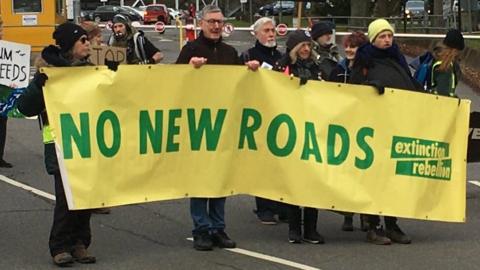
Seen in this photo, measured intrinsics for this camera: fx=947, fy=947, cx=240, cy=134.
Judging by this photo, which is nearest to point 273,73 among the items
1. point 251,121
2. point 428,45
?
point 251,121

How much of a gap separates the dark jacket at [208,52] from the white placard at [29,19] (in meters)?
20.6

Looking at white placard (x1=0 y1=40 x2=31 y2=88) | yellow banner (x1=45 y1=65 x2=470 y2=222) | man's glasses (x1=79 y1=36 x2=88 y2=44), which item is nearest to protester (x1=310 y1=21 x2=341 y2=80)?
yellow banner (x1=45 y1=65 x2=470 y2=222)

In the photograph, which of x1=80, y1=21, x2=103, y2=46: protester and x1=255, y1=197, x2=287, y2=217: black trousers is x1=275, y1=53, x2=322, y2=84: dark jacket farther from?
x1=80, y1=21, x2=103, y2=46: protester

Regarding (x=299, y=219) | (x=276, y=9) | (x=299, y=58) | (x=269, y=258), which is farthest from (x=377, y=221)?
(x=276, y=9)

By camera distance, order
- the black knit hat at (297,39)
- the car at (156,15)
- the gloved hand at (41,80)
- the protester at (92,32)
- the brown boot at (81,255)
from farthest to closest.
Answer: the car at (156,15) → the protester at (92,32) → the black knit hat at (297,39) → the brown boot at (81,255) → the gloved hand at (41,80)

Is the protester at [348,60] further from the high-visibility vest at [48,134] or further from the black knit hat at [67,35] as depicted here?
the high-visibility vest at [48,134]

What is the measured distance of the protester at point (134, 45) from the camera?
33.1ft

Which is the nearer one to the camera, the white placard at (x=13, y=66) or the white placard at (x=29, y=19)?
the white placard at (x=13, y=66)

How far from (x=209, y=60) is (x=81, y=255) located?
177 cm

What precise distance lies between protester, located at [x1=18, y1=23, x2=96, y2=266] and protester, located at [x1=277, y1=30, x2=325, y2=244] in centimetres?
173

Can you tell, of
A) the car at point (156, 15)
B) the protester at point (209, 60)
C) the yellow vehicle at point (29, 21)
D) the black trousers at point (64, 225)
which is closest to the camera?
the black trousers at point (64, 225)

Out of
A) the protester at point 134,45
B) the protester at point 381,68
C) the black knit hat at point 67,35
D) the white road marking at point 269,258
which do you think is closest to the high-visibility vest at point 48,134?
the black knit hat at point 67,35

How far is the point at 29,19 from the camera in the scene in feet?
89.1

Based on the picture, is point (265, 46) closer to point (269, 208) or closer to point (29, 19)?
point (269, 208)
